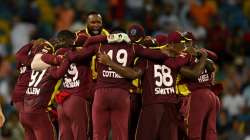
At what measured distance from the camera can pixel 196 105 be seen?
1645cm

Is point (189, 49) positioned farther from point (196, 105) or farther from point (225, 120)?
point (225, 120)

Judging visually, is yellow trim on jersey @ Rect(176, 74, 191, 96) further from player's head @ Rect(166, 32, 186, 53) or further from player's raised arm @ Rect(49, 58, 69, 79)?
player's raised arm @ Rect(49, 58, 69, 79)

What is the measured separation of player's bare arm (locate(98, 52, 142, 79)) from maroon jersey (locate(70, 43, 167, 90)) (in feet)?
0.26

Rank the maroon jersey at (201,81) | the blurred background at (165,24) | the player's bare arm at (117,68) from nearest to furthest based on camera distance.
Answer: the player's bare arm at (117,68), the maroon jersey at (201,81), the blurred background at (165,24)

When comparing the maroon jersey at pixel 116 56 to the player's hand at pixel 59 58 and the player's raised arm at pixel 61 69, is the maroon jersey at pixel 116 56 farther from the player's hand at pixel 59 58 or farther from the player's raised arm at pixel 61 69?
the player's hand at pixel 59 58

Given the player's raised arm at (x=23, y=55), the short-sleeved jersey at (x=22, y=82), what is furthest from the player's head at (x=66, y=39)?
the short-sleeved jersey at (x=22, y=82)

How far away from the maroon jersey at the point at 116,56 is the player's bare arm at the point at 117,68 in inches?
3.1

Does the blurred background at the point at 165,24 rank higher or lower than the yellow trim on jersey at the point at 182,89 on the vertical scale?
higher

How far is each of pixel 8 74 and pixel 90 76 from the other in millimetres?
6314

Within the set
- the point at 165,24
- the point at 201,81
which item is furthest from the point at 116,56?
the point at 165,24

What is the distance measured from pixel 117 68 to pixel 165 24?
8.21 m

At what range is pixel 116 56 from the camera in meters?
15.8

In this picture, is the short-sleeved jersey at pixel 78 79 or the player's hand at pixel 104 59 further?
the short-sleeved jersey at pixel 78 79

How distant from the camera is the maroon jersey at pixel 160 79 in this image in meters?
16.0
